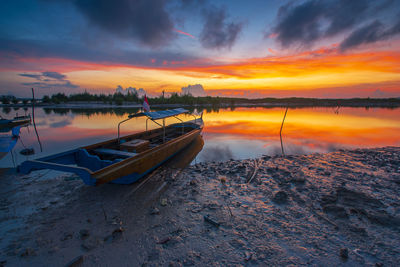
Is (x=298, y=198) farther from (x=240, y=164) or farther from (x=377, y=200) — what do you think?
(x=240, y=164)

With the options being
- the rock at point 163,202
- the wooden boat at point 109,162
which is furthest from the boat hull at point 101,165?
the rock at point 163,202

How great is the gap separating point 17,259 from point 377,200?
8.62 meters

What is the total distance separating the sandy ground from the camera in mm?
3145

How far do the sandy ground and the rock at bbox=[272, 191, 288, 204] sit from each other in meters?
0.03

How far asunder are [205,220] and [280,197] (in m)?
2.55

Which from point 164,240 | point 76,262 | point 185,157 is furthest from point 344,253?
point 185,157

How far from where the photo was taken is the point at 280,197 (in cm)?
512

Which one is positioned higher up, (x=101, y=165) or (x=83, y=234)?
(x=101, y=165)

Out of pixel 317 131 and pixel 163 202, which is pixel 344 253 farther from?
pixel 317 131

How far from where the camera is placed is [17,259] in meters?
3.04

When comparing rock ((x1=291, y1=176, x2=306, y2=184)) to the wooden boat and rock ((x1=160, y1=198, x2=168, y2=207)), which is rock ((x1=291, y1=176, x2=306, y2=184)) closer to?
rock ((x1=160, y1=198, x2=168, y2=207))

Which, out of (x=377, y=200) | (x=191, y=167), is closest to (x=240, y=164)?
(x=191, y=167)

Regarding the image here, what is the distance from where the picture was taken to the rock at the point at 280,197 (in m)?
4.99

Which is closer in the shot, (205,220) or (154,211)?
(205,220)
